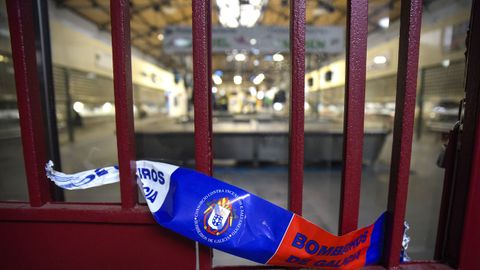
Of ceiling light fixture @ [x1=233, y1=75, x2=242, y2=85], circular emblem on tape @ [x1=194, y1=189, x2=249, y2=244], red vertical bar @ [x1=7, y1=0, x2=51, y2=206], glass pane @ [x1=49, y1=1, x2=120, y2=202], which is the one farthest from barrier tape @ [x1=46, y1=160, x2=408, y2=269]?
ceiling light fixture @ [x1=233, y1=75, x2=242, y2=85]

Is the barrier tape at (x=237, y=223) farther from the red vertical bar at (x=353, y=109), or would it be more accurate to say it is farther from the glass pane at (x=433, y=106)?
the glass pane at (x=433, y=106)

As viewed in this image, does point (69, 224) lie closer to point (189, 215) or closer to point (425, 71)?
point (189, 215)

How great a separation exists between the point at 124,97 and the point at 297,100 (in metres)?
0.69

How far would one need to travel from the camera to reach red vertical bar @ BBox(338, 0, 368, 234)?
2.98 feet

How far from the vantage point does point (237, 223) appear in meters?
0.88

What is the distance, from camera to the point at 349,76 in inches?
36.4

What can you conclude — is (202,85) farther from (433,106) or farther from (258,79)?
(433,106)

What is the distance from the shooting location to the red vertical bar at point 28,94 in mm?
907

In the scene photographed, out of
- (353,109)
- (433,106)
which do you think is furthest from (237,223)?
(433,106)

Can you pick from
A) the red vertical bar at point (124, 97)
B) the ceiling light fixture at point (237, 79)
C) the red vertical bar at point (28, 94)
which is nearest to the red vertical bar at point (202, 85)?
the red vertical bar at point (124, 97)

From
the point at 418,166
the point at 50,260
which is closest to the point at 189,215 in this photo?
the point at 50,260

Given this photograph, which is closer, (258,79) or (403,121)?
(403,121)

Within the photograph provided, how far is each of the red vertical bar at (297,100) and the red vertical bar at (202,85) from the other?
0.34 meters

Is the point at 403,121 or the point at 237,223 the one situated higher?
the point at 403,121
